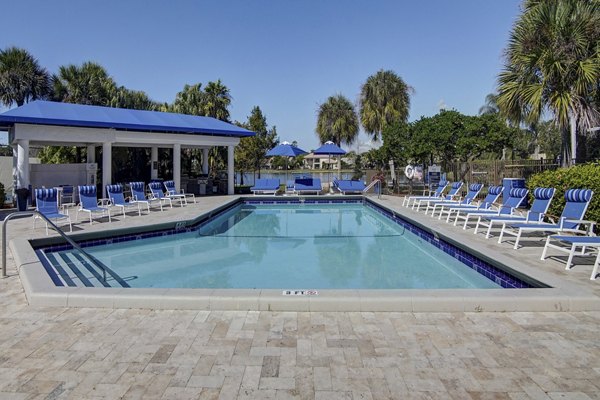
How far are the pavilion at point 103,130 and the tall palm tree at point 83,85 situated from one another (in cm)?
668

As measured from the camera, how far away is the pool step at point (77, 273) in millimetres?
6227

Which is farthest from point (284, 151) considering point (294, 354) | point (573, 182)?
point (294, 354)

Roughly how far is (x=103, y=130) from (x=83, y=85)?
9.97 m

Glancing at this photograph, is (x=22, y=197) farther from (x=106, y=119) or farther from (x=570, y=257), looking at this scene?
(x=570, y=257)

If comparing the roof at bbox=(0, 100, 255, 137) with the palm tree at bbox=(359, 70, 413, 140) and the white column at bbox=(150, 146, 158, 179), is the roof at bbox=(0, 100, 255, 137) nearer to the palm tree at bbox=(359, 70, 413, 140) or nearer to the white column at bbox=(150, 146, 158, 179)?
the white column at bbox=(150, 146, 158, 179)

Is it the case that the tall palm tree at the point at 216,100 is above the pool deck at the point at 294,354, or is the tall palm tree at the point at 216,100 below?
above

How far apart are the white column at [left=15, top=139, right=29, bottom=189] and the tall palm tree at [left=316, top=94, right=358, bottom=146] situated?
2155 centimetres

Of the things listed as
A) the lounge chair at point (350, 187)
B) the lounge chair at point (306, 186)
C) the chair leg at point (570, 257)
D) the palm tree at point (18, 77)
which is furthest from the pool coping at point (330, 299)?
the palm tree at point (18, 77)

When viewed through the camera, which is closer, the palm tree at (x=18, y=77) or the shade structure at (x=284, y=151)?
the shade structure at (x=284, y=151)

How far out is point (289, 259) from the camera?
8.34m

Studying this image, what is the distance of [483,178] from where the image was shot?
672 inches

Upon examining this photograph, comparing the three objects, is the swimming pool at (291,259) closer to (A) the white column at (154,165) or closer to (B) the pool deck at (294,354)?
(B) the pool deck at (294,354)

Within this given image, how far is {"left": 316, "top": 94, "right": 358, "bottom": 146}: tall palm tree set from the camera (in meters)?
31.6

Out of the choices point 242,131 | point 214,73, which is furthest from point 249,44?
point 214,73
